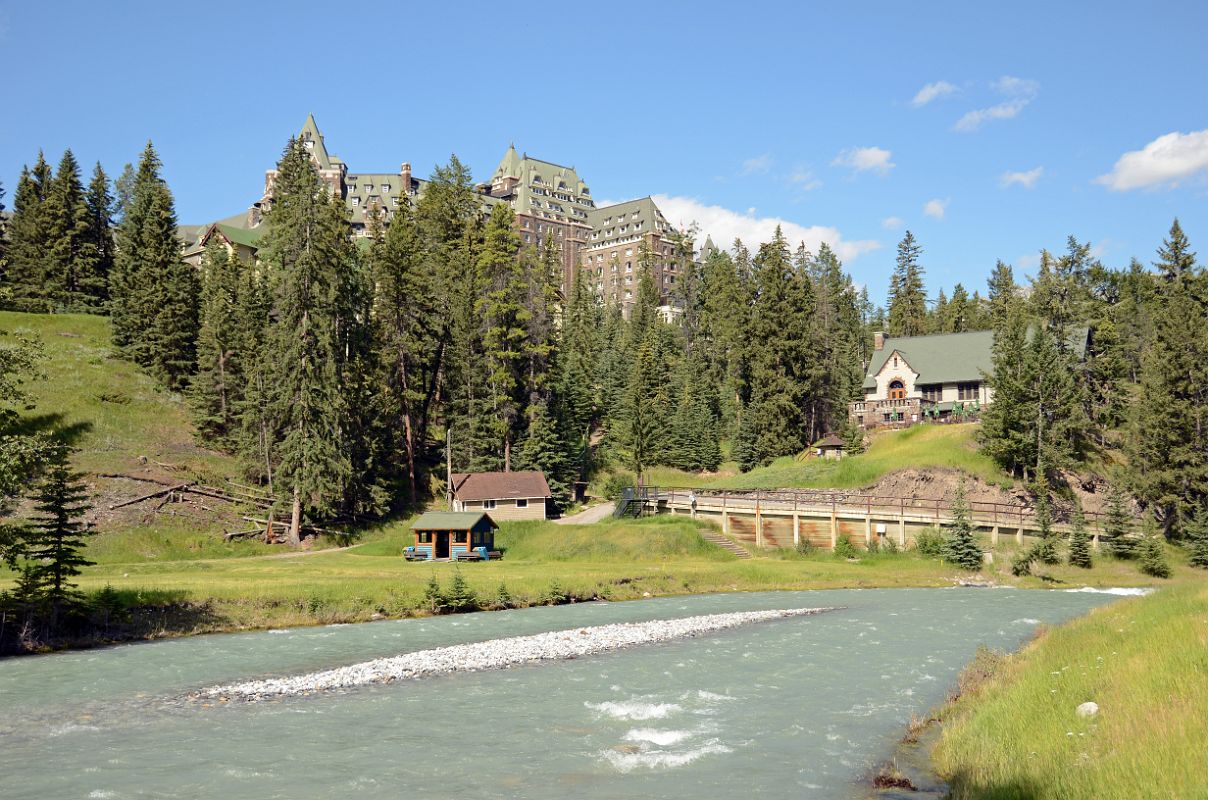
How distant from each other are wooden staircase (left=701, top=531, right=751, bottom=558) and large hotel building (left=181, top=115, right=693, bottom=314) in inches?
4350

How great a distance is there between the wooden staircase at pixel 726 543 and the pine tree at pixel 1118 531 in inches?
854

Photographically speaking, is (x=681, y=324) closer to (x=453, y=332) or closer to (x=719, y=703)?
(x=453, y=332)

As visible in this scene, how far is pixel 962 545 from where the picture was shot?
4878 centimetres

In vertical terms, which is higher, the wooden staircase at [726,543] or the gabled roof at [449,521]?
the gabled roof at [449,521]

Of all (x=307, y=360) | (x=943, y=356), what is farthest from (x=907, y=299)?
(x=307, y=360)

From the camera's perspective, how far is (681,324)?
130m

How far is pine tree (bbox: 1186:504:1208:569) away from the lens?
4753 centimetres

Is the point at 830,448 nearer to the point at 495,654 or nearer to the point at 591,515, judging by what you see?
the point at 591,515

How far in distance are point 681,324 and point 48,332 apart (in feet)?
276

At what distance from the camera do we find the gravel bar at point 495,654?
22.0 metres

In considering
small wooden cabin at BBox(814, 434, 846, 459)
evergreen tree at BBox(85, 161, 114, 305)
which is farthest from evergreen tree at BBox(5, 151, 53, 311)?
small wooden cabin at BBox(814, 434, 846, 459)

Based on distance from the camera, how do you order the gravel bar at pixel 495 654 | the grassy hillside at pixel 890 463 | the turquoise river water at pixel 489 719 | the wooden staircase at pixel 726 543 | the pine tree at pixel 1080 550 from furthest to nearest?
the grassy hillside at pixel 890 463, the wooden staircase at pixel 726 543, the pine tree at pixel 1080 550, the gravel bar at pixel 495 654, the turquoise river water at pixel 489 719

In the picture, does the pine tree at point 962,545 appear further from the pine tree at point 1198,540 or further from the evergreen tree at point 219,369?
the evergreen tree at point 219,369

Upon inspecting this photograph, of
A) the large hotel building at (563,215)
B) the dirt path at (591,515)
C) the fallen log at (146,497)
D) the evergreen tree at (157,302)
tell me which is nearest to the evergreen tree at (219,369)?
the evergreen tree at (157,302)
